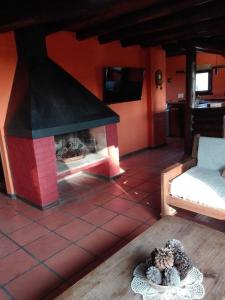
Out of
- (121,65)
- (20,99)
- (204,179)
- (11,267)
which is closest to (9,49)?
(20,99)

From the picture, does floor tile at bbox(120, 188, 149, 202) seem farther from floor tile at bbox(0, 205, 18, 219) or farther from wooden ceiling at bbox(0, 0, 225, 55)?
wooden ceiling at bbox(0, 0, 225, 55)

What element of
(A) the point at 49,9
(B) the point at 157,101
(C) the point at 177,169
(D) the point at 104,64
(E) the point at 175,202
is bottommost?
(E) the point at 175,202

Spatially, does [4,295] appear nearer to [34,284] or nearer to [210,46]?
[34,284]

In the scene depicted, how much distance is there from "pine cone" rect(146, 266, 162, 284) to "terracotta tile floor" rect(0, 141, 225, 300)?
0.88m

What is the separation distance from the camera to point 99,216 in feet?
9.29

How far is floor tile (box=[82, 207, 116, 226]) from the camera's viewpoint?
2721 millimetres

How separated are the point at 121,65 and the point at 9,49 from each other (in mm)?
2156

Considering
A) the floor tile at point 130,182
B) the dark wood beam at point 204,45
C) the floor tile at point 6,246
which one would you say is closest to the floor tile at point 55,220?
the floor tile at point 6,246

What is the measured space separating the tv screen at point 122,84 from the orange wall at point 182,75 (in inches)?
131

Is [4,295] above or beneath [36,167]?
beneath

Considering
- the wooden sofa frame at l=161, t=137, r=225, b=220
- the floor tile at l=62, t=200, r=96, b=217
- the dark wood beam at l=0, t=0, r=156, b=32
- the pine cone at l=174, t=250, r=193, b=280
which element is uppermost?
the dark wood beam at l=0, t=0, r=156, b=32

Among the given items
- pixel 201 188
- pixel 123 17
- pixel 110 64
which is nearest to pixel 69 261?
pixel 201 188

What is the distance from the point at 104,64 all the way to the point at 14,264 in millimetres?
3423

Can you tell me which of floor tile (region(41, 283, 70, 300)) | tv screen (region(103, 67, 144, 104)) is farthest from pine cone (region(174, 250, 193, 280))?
tv screen (region(103, 67, 144, 104))
